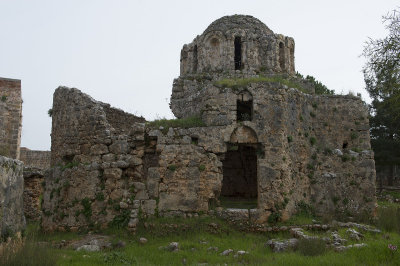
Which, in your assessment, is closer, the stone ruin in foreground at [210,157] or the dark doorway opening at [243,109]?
the stone ruin in foreground at [210,157]

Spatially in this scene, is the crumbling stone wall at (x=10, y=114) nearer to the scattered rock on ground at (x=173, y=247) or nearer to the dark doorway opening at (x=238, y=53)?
the scattered rock on ground at (x=173, y=247)

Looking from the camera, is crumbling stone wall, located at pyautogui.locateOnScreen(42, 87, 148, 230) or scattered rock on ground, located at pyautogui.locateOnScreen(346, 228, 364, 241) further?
crumbling stone wall, located at pyautogui.locateOnScreen(42, 87, 148, 230)

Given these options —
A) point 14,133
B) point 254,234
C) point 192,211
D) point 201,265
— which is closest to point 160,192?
point 192,211

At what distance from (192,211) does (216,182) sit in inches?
47.1

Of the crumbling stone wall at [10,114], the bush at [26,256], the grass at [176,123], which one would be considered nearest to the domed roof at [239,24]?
the grass at [176,123]

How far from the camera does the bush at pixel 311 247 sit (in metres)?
9.44

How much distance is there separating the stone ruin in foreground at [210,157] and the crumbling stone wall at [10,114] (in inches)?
52.1

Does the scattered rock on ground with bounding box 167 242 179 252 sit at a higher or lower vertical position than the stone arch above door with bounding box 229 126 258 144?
lower

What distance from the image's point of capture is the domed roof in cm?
1905

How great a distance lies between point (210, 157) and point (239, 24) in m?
9.19

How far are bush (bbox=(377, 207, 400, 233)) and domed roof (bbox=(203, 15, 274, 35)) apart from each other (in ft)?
32.0

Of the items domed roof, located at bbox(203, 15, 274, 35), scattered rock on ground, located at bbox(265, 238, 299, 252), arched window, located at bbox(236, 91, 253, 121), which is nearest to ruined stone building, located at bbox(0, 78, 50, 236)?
scattered rock on ground, located at bbox(265, 238, 299, 252)

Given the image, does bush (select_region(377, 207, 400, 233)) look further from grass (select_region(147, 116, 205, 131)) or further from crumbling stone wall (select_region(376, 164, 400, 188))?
crumbling stone wall (select_region(376, 164, 400, 188))

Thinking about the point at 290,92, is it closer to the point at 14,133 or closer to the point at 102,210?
the point at 102,210
